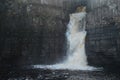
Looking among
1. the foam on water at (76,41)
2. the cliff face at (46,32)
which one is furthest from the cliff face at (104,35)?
the foam on water at (76,41)

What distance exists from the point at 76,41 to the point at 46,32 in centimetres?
464

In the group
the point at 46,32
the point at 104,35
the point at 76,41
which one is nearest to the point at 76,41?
the point at 76,41

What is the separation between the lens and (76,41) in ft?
107

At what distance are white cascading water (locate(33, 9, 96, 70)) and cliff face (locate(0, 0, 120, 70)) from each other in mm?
878

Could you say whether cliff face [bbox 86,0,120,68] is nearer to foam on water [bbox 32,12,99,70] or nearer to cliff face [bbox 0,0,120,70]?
cliff face [bbox 0,0,120,70]

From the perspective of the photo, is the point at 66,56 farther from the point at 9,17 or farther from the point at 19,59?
the point at 9,17

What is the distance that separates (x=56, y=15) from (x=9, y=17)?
744cm

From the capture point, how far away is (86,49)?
31.2 metres

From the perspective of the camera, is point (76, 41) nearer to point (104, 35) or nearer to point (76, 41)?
point (76, 41)

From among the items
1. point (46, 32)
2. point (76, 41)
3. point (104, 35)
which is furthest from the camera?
point (76, 41)

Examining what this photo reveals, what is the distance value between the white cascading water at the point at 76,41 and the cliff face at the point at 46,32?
878mm

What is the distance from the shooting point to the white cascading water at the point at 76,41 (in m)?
31.2

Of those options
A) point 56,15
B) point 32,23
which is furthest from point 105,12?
point 32,23

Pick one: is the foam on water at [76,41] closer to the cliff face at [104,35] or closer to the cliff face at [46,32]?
the cliff face at [46,32]
